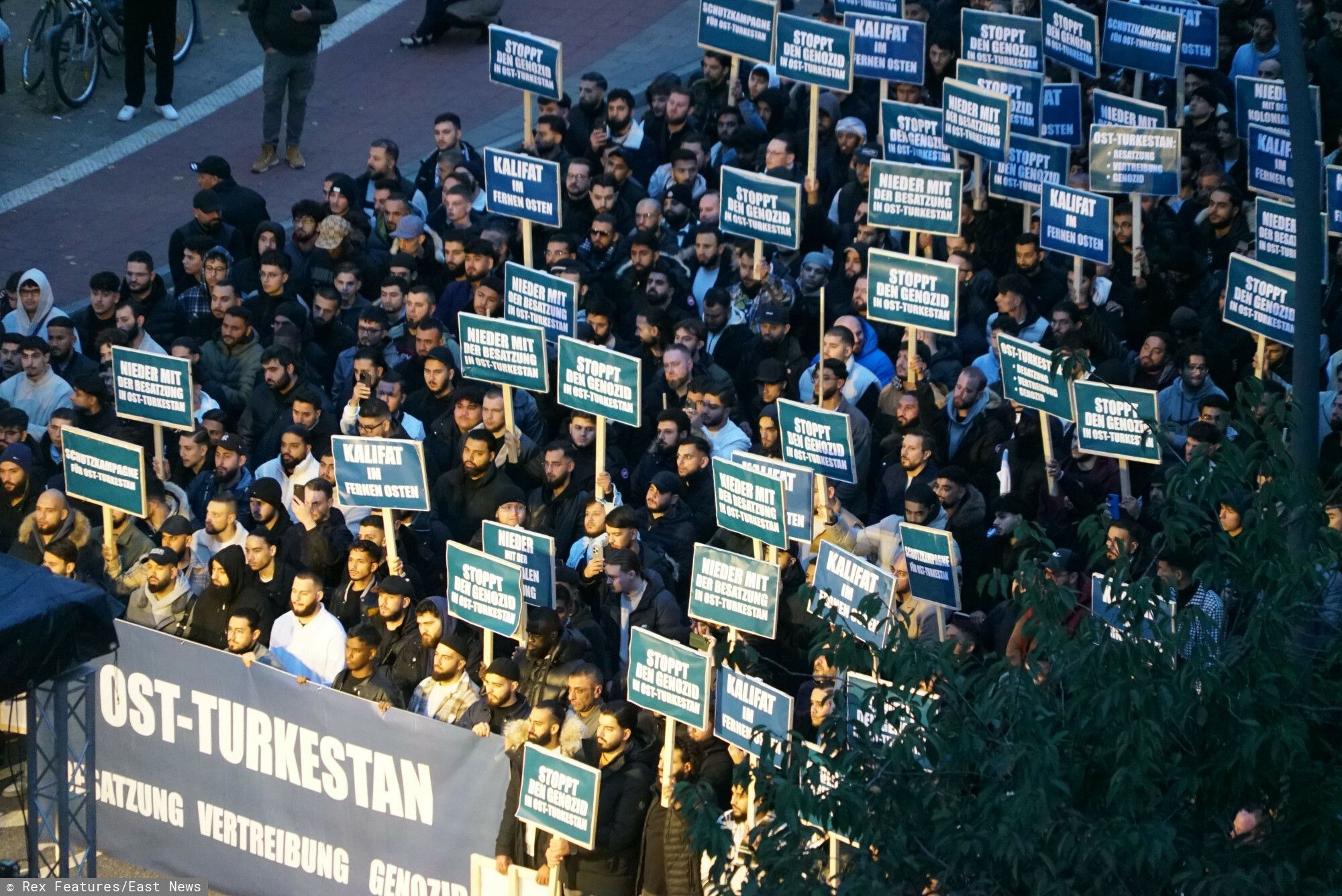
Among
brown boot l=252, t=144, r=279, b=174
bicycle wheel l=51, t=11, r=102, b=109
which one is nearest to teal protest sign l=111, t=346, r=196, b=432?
brown boot l=252, t=144, r=279, b=174

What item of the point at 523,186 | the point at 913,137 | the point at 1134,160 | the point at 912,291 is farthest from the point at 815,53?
the point at 912,291

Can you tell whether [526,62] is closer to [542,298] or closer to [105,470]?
[542,298]

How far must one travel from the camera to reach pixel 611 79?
21609 millimetres

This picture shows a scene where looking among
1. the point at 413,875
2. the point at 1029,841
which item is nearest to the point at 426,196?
the point at 413,875

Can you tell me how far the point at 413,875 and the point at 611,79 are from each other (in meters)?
12.3

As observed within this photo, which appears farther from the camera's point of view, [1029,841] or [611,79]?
[611,79]

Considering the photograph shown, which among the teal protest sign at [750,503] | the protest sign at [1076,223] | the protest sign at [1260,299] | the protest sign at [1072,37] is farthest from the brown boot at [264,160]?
the protest sign at [1260,299]

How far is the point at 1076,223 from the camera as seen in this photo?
1336 cm

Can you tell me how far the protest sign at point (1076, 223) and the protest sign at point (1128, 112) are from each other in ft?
5.24

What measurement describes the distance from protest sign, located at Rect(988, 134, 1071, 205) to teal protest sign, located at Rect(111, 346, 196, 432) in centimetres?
563

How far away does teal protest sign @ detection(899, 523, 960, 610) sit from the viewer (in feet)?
33.3

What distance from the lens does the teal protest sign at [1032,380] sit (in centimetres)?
1141

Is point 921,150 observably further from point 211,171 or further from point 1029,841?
point 1029,841

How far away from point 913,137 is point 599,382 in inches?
167
